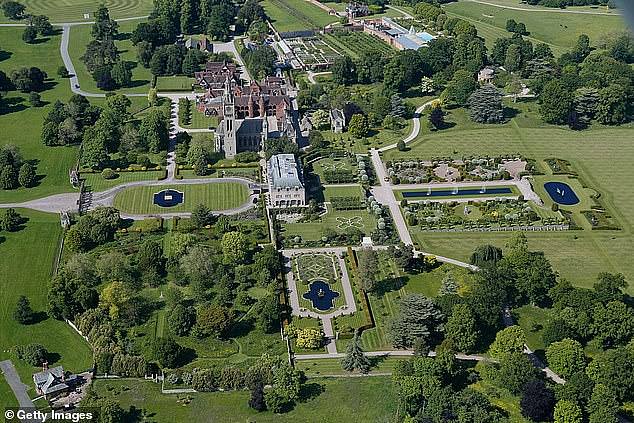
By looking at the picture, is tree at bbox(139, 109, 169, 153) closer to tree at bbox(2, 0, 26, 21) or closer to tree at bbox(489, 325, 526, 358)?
tree at bbox(489, 325, 526, 358)

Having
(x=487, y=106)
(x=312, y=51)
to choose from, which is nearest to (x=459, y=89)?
(x=487, y=106)

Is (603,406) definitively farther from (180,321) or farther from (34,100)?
(34,100)

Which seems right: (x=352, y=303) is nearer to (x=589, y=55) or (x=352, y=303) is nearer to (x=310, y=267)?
(x=310, y=267)

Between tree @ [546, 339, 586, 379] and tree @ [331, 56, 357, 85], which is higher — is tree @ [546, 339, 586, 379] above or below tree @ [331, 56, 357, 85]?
above

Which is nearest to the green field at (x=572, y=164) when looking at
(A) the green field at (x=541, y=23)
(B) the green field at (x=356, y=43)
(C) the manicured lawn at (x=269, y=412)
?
(C) the manicured lawn at (x=269, y=412)

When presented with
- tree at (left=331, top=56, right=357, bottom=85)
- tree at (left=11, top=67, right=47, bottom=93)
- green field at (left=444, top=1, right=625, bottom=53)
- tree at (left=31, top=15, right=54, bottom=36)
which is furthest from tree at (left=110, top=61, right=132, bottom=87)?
green field at (left=444, top=1, right=625, bottom=53)
